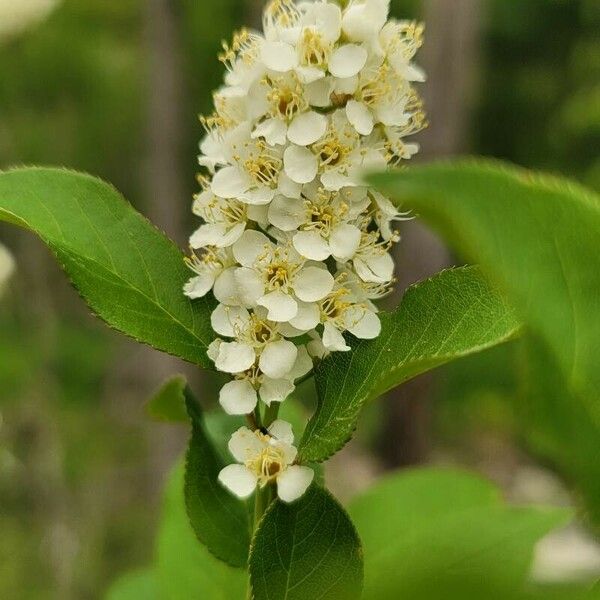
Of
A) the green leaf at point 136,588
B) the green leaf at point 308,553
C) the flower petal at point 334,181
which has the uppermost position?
the flower petal at point 334,181

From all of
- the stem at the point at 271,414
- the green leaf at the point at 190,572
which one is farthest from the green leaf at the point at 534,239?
the green leaf at the point at 190,572

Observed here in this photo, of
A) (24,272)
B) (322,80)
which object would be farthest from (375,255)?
(24,272)

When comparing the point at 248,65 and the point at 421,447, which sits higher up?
the point at 248,65

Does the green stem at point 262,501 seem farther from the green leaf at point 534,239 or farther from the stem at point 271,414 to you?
the green leaf at point 534,239

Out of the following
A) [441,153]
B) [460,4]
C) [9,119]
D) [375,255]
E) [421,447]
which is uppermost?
[375,255]

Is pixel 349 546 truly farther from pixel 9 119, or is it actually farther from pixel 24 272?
pixel 9 119

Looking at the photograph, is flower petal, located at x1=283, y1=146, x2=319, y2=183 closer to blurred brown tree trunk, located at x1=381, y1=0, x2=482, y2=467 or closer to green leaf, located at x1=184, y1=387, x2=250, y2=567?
green leaf, located at x1=184, y1=387, x2=250, y2=567
